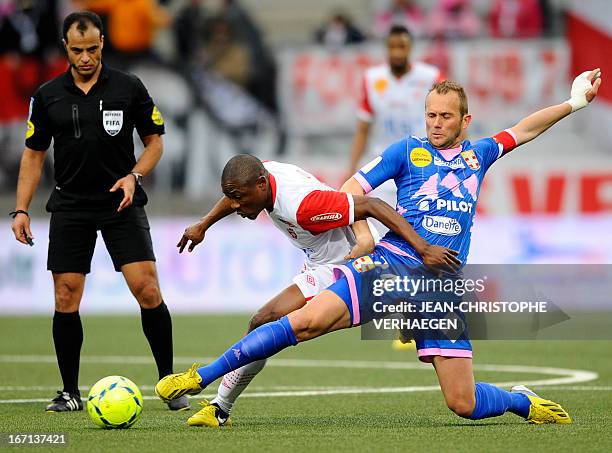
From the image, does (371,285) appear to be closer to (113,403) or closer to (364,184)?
(364,184)

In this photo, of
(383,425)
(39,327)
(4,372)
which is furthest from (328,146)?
(383,425)

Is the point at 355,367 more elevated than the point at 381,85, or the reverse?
the point at 381,85

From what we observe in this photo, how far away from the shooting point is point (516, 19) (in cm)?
2006

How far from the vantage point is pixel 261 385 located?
9.38 metres

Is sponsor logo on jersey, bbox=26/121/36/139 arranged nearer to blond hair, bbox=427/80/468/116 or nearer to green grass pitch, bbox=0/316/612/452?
green grass pitch, bbox=0/316/612/452

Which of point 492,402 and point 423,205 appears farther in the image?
point 423,205

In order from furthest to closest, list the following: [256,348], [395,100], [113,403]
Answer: [395,100] < [113,403] < [256,348]

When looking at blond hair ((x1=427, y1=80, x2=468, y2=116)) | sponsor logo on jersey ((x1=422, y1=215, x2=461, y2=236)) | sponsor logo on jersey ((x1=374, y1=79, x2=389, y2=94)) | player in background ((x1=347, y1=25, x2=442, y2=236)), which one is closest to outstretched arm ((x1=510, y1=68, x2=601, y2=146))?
blond hair ((x1=427, y1=80, x2=468, y2=116))

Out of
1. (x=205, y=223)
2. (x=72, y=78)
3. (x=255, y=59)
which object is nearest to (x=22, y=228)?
(x=72, y=78)

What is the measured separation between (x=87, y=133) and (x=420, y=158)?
2.28 m

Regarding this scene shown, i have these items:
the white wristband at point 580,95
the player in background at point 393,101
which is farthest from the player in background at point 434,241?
the player in background at point 393,101

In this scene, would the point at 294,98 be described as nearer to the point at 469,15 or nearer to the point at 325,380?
the point at 469,15

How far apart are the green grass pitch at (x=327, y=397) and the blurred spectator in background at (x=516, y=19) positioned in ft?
25.1

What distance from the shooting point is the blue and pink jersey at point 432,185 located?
679cm
